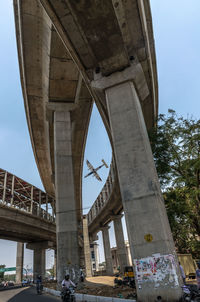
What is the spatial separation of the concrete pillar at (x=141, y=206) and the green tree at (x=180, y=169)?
241 inches

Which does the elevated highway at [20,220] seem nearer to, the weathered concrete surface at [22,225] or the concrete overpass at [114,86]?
the weathered concrete surface at [22,225]

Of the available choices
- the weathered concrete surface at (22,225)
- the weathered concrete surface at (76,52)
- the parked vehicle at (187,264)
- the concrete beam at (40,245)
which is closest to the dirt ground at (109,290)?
the parked vehicle at (187,264)

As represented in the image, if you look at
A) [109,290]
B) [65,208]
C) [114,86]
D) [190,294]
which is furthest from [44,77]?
[190,294]

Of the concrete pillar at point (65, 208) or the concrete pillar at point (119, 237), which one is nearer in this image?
the concrete pillar at point (65, 208)

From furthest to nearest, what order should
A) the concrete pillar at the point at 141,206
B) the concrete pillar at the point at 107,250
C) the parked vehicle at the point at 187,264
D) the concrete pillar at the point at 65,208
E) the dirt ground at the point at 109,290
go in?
the concrete pillar at the point at 107,250 → the parked vehicle at the point at 187,264 → the concrete pillar at the point at 65,208 → the dirt ground at the point at 109,290 → the concrete pillar at the point at 141,206

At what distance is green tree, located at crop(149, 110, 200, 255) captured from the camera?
605 inches

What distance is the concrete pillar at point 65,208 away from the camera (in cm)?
1627

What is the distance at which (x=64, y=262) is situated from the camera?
53.3 ft

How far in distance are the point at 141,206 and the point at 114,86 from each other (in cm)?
682

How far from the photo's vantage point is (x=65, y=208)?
18.1 metres

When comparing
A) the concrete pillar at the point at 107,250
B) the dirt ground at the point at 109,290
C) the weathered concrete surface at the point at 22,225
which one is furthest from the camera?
the concrete pillar at the point at 107,250

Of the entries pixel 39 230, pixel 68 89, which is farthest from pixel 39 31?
pixel 39 230

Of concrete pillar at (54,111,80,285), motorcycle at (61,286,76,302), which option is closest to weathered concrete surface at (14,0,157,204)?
concrete pillar at (54,111,80,285)

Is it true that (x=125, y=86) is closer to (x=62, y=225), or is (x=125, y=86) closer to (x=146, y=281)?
(x=146, y=281)
